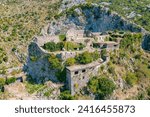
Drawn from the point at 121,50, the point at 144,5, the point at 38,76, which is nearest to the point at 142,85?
the point at 121,50

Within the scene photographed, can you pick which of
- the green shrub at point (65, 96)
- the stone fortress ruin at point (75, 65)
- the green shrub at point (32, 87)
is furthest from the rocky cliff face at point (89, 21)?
the green shrub at point (65, 96)

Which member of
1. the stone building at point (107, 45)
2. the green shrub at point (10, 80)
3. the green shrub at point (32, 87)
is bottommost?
the green shrub at point (10, 80)

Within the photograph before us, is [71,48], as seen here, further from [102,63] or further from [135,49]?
[135,49]

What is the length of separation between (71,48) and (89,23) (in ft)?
126

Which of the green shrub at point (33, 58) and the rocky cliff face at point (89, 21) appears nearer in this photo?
the green shrub at point (33, 58)

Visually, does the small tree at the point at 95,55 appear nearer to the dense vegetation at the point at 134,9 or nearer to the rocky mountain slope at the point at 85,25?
the rocky mountain slope at the point at 85,25

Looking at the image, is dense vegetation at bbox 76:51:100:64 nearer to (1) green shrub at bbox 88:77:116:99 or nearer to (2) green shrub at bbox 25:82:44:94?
(1) green shrub at bbox 88:77:116:99

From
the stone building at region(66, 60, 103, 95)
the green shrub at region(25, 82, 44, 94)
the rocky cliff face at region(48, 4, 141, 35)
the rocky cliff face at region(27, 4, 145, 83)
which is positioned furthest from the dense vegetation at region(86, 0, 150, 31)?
the green shrub at region(25, 82, 44, 94)

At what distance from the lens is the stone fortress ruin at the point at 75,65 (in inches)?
2391

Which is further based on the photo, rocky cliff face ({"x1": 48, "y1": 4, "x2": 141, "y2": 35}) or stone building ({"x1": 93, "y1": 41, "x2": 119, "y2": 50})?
rocky cliff face ({"x1": 48, "y1": 4, "x2": 141, "y2": 35})

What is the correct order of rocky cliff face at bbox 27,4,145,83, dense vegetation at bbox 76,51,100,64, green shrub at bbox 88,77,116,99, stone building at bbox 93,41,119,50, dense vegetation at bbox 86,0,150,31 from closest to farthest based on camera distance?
green shrub at bbox 88,77,116,99 → dense vegetation at bbox 76,51,100,64 → stone building at bbox 93,41,119,50 → rocky cliff face at bbox 27,4,145,83 → dense vegetation at bbox 86,0,150,31

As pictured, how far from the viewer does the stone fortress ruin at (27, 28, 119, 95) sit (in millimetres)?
60719

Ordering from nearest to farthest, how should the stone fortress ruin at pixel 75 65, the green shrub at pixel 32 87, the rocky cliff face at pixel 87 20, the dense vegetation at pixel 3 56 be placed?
1. the stone fortress ruin at pixel 75 65
2. the green shrub at pixel 32 87
3. the rocky cliff face at pixel 87 20
4. the dense vegetation at pixel 3 56

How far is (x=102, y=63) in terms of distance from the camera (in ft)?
210
